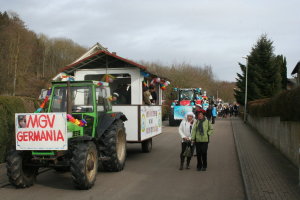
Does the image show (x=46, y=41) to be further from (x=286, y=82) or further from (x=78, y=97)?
(x=78, y=97)

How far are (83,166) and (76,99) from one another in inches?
93.7

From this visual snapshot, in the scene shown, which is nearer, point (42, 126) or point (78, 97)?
point (42, 126)

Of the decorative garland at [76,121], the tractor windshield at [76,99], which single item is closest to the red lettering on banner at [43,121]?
the decorative garland at [76,121]

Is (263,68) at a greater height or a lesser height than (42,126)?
greater

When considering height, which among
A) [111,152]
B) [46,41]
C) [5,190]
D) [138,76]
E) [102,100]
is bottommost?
[5,190]

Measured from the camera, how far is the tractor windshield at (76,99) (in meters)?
9.02

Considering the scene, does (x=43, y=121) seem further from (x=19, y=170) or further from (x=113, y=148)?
(x=113, y=148)

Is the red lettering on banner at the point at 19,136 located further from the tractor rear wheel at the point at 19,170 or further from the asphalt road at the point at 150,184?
the asphalt road at the point at 150,184

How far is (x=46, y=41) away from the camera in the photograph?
63.2 meters

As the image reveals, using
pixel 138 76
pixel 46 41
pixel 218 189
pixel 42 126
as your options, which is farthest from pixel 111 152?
pixel 46 41

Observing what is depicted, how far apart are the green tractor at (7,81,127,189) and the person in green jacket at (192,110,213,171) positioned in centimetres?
207

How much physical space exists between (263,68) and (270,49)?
7.35 ft

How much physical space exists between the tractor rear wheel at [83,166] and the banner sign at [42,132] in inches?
12.5

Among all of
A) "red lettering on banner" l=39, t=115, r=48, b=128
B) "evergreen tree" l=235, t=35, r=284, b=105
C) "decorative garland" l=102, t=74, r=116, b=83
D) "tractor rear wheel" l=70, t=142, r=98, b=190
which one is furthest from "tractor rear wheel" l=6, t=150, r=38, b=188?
"evergreen tree" l=235, t=35, r=284, b=105
